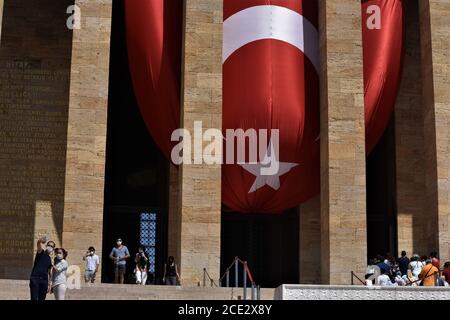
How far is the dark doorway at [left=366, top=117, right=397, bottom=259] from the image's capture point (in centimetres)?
3045

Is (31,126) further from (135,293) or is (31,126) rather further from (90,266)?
(135,293)

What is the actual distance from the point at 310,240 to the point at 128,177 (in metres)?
5.62

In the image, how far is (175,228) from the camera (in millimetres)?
28438

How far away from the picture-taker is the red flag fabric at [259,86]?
26.7 metres

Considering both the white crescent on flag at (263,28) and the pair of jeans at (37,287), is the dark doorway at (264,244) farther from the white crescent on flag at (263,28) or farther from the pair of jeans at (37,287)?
the pair of jeans at (37,287)

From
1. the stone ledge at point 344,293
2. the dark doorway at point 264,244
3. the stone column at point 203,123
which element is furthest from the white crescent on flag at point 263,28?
the stone ledge at point 344,293

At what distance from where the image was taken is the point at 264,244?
30641 millimetres

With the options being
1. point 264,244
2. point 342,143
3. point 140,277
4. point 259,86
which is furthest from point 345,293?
point 264,244

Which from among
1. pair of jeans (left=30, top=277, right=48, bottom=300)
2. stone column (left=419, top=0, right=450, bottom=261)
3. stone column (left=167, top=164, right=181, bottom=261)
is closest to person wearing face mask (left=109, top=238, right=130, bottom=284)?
stone column (left=167, top=164, right=181, bottom=261)

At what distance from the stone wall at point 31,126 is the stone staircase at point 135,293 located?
6164 millimetres

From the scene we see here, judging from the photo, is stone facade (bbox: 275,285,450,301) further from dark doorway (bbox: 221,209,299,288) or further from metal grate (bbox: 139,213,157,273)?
dark doorway (bbox: 221,209,299,288)

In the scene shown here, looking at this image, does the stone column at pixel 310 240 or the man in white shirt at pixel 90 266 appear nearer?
the man in white shirt at pixel 90 266

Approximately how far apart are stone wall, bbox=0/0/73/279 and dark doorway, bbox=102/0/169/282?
4.62 feet

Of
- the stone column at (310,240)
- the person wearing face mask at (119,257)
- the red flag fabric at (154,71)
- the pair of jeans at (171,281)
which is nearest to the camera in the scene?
the person wearing face mask at (119,257)
